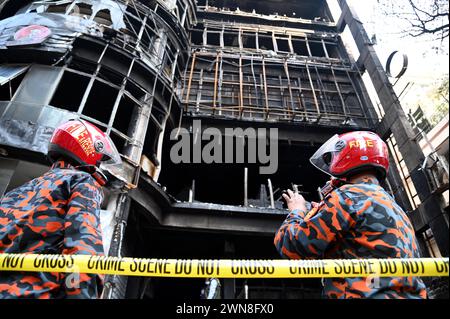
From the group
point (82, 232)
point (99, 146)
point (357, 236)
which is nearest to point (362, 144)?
point (357, 236)

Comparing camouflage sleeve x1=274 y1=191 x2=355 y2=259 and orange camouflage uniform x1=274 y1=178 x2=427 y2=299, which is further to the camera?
camouflage sleeve x1=274 y1=191 x2=355 y2=259

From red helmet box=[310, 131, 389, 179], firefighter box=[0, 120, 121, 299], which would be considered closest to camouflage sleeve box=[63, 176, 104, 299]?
firefighter box=[0, 120, 121, 299]

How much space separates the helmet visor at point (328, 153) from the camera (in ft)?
9.31

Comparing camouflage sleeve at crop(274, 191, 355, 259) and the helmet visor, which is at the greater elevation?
the helmet visor

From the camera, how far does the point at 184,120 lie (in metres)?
12.0

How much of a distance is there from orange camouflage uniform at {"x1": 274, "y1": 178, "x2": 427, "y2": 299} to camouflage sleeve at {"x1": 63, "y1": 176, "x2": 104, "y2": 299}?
1.39m

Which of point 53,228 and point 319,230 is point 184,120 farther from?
point 319,230

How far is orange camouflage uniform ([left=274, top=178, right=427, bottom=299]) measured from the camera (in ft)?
6.07

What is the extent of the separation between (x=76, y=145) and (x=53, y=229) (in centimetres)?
90

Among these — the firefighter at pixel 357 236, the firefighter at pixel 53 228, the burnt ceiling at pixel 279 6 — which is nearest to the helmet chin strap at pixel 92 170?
the firefighter at pixel 53 228

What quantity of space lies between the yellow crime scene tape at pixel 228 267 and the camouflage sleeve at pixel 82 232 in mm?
132

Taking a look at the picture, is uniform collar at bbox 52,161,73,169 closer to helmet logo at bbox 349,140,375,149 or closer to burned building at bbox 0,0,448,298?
helmet logo at bbox 349,140,375,149
